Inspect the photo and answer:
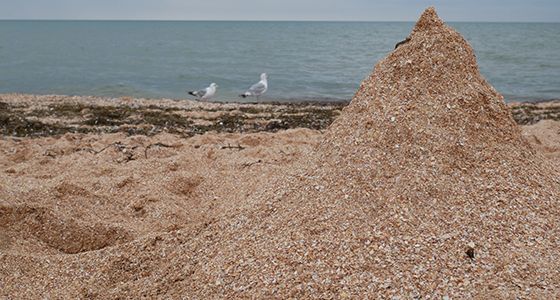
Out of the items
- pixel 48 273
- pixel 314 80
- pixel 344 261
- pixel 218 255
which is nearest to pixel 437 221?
pixel 344 261

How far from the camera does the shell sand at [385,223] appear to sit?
9.33 ft

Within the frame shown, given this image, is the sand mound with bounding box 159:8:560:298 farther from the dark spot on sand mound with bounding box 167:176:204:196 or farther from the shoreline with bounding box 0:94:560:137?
the shoreline with bounding box 0:94:560:137

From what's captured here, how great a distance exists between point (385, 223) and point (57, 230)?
2.59 metres

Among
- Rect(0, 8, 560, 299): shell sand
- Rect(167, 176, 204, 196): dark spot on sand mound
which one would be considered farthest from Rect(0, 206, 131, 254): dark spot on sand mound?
Rect(167, 176, 204, 196): dark spot on sand mound

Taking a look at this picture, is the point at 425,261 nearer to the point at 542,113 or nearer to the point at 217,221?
the point at 217,221

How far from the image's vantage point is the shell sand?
284 cm

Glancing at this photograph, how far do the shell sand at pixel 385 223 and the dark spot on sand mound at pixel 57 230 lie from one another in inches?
0.5

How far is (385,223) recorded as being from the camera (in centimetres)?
313

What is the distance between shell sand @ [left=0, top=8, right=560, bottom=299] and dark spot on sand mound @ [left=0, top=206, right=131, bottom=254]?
0.5 inches

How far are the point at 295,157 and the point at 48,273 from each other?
3029mm

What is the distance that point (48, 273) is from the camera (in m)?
3.52

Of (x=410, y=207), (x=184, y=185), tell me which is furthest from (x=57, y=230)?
(x=410, y=207)

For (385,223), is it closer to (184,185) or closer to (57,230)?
(184,185)

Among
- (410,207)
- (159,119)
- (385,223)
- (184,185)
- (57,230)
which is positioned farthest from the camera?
(159,119)
